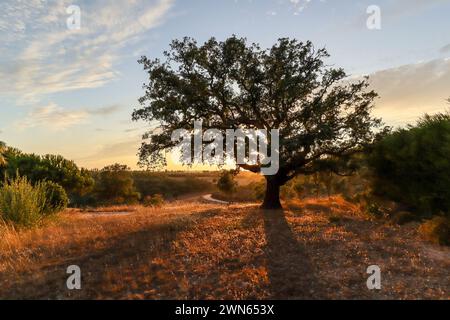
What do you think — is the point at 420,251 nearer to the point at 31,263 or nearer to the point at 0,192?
the point at 31,263

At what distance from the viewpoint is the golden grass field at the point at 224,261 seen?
7.35m

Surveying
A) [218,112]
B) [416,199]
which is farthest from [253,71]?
[416,199]

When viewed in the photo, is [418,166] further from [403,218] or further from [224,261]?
[224,261]

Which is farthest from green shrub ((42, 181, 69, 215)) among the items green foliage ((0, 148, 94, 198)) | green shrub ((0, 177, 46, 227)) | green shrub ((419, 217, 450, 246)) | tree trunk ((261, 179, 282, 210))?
green shrub ((419, 217, 450, 246))

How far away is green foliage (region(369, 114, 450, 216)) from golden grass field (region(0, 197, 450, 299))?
4.93 ft

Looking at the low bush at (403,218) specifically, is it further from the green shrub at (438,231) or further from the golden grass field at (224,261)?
the green shrub at (438,231)

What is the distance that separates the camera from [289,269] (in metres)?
A: 8.55

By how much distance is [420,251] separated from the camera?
10344 mm

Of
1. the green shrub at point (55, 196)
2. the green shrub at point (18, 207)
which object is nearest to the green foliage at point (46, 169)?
the green shrub at point (55, 196)

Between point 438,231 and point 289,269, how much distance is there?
6.07 metres

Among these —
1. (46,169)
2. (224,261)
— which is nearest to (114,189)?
(46,169)

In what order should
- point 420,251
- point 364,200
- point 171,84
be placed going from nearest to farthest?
point 420,251, point 364,200, point 171,84
